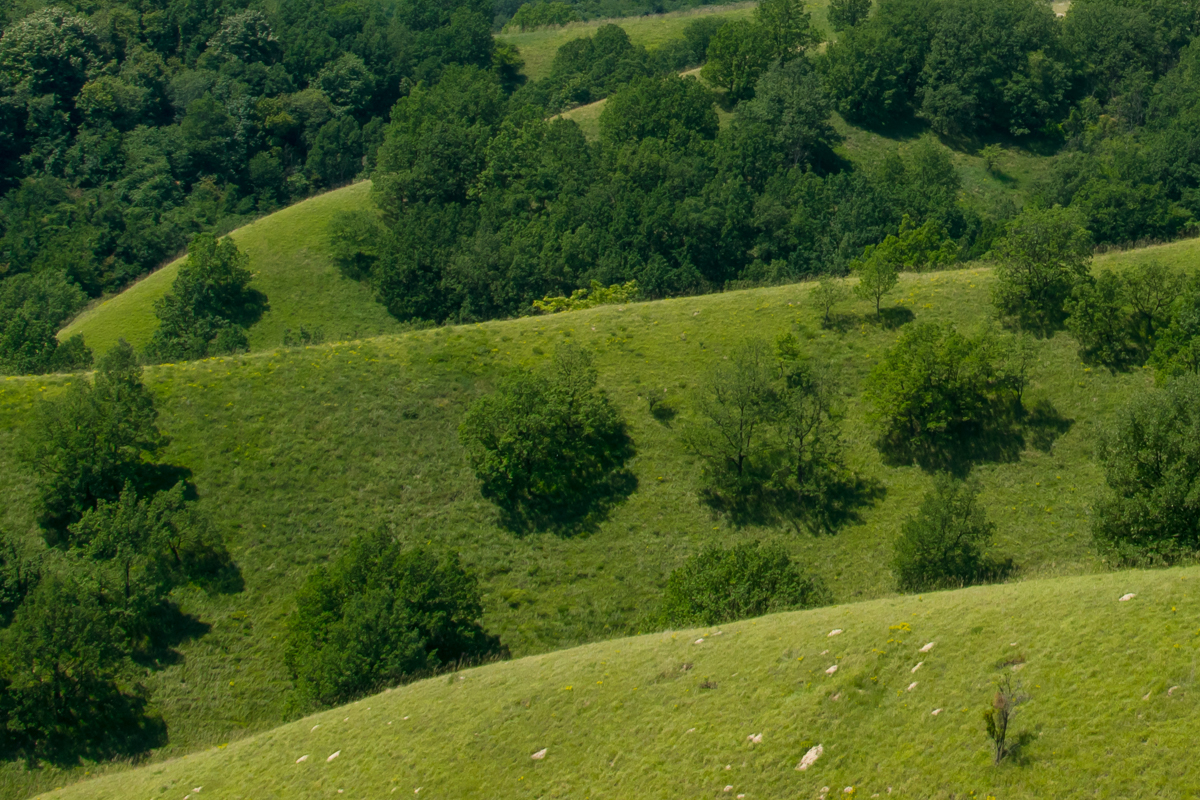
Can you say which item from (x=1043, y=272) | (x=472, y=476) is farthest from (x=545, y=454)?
(x=1043, y=272)

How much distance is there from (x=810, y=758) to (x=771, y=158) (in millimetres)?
A: 78238

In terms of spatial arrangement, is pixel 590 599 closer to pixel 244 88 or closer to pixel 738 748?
pixel 738 748

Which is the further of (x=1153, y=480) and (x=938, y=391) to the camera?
(x=938, y=391)

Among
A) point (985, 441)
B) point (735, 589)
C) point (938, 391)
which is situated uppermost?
point (938, 391)

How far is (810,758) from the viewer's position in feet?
61.6

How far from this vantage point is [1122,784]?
1572cm

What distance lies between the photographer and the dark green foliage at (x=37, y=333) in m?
62.8

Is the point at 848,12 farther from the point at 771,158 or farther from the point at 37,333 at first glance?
the point at 37,333

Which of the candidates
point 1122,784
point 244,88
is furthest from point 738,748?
point 244,88

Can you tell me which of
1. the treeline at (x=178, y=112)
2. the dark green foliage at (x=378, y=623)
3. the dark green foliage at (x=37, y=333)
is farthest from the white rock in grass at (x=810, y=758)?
the treeline at (x=178, y=112)

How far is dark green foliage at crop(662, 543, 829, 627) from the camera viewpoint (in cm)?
3047

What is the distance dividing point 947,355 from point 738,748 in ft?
91.6

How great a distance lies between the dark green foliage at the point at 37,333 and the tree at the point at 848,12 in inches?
3546

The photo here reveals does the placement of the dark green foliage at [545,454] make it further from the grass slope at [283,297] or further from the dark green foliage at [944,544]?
the grass slope at [283,297]
